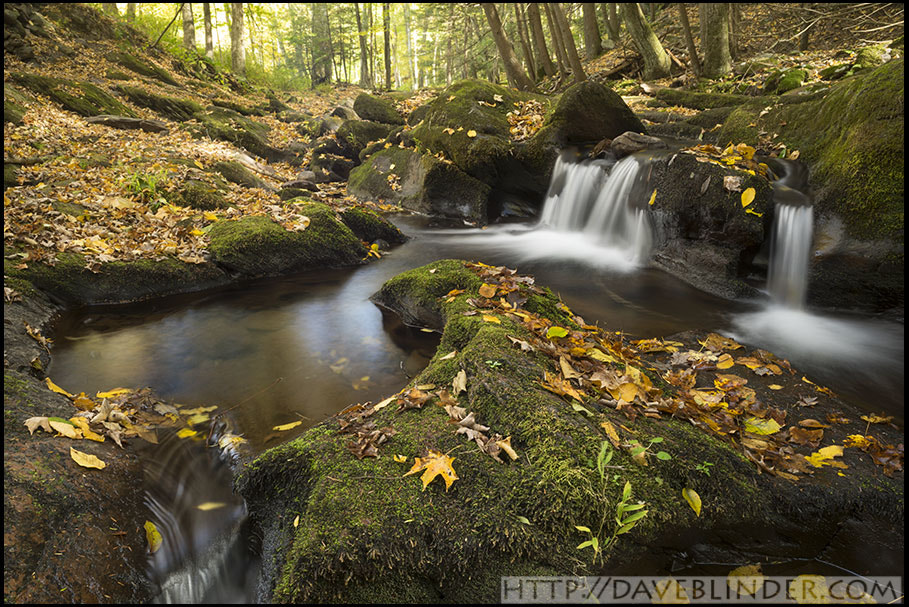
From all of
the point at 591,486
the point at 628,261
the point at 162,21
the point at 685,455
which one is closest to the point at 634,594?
the point at 591,486

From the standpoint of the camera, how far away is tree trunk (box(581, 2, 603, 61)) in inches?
664

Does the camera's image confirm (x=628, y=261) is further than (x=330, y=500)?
Yes

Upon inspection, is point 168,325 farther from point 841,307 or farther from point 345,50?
point 345,50

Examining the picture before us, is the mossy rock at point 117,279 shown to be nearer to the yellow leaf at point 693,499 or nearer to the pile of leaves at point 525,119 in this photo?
the yellow leaf at point 693,499

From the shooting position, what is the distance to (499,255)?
8.50 metres

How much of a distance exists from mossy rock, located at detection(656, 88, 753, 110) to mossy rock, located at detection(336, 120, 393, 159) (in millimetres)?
8461

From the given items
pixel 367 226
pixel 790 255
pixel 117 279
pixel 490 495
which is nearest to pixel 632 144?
pixel 790 255

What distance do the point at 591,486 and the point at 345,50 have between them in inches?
1853

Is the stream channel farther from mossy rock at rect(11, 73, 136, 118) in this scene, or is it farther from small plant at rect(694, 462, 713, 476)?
mossy rock at rect(11, 73, 136, 118)

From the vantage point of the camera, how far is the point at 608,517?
209cm

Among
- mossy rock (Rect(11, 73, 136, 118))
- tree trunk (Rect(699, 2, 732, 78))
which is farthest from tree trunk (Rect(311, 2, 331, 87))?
tree trunk (Rect(699, 2, 732, 78))

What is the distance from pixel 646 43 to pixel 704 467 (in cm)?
1549

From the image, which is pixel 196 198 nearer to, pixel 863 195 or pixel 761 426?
pixel 761 426

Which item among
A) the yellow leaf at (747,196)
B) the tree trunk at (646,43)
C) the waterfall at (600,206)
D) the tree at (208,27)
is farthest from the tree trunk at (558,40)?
the tree at (208,27)
